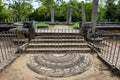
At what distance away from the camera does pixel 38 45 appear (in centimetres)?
586

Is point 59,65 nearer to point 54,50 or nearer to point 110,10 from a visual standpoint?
point 54,50

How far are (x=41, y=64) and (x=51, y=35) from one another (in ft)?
9.29

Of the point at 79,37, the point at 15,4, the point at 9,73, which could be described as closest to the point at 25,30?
the point at 79,37

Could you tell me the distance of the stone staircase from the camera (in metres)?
5.49

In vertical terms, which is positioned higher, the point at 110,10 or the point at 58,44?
the point at 110,10

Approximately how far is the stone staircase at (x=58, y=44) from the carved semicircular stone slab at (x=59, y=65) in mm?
654

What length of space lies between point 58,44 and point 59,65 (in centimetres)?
193

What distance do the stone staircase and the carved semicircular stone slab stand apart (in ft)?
2.14

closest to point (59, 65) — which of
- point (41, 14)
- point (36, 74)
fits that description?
point (36, 74)

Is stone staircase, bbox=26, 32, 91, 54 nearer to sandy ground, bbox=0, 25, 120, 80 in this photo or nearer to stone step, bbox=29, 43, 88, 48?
stone step, bbox=29, 43, 88, 48

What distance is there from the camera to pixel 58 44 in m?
5.98

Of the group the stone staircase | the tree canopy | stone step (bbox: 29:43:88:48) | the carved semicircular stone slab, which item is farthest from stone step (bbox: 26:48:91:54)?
the tree canopy

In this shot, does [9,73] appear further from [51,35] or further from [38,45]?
[51,35]

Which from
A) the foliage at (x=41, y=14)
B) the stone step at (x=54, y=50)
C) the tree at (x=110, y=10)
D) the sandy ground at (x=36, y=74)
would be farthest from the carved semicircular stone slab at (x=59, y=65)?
the tree at (x=110, y=10)
